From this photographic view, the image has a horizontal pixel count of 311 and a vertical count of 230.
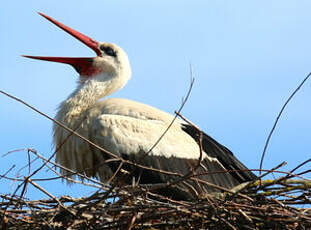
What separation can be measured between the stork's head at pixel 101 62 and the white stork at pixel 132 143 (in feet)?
0.15

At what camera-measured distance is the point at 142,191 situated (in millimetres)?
3234

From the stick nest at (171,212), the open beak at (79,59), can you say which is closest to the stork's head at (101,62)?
the open beak at (79,59)

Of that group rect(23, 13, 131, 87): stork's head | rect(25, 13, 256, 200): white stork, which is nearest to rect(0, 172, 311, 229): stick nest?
rect(25, 13, 256, 200): white stork

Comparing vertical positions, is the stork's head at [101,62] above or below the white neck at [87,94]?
above

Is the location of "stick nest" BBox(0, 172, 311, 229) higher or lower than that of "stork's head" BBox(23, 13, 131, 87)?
lower

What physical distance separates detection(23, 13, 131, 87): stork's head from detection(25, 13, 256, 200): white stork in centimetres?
4

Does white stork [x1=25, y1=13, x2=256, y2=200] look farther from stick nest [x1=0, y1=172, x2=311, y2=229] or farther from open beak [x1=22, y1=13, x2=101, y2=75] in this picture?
stick nest [x1=0, y1=172, x2=311, y2=229]

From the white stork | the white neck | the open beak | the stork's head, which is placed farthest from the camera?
the open beak

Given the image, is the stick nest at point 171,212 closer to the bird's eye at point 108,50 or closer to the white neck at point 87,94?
the white neck at point 87,94

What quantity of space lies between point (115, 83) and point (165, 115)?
702 millimetres

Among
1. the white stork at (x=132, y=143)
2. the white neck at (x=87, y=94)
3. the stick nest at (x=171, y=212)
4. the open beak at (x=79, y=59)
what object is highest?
the open beak at (x=79, y=59)

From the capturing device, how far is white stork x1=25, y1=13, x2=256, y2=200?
4.65 metres

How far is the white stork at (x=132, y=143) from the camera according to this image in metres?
4.65

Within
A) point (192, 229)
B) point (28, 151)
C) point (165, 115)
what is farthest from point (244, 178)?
point (28, 151)
